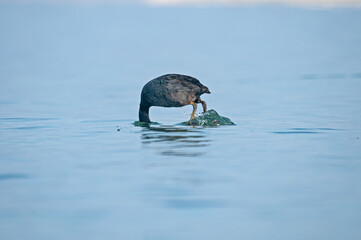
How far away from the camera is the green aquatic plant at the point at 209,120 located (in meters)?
14.6

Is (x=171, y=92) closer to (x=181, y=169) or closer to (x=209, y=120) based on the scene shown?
(x=209, y=120)

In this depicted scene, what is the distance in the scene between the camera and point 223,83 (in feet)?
92.0

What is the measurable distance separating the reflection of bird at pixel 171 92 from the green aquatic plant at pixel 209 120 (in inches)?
19.4

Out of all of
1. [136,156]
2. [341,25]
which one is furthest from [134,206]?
[341,25]

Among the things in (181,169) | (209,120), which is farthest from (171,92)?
(181,169)

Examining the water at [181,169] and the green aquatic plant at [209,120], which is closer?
the water at [181,169]

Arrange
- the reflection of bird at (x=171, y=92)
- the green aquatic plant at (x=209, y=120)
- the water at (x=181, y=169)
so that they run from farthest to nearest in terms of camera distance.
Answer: the reflection of bird at (x=171, y=92) < the green aquatic plant at (x=209, y=120) < the water at (x=181, y=169)

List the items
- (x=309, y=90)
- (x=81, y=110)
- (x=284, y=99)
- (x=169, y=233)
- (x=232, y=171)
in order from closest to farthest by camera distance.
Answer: (x=169, y=233)
(x=232, y=171)
(x=81, y=110)
(x=284, y=99)
(x=309, y=90)

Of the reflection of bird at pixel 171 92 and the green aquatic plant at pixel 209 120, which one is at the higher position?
the reflection of bird at pixel 171 92

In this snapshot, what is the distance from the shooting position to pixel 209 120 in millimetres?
14695

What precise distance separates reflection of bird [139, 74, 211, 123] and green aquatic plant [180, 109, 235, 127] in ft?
1.61

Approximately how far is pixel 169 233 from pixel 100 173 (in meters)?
2.81

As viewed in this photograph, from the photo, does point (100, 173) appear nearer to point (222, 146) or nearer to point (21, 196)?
point (21, 196)

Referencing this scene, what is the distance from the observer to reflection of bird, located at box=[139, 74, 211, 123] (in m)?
15.1
